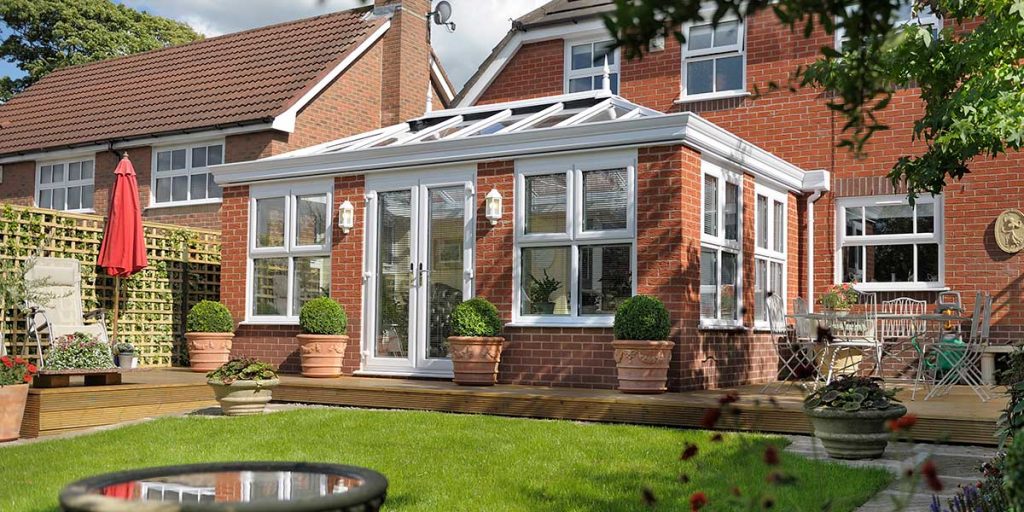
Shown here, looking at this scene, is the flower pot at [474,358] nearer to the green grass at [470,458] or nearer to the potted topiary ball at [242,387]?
the green grass at [470,458]

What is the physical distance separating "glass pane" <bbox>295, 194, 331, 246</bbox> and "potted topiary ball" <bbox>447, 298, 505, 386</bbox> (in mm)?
2607

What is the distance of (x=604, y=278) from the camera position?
1020cm

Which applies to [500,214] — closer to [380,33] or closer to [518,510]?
[518,510]

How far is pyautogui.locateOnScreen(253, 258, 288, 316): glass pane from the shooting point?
12.5 meters

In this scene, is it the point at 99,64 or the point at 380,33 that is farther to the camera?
the point at 99,64

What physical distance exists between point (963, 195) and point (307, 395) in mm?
7993

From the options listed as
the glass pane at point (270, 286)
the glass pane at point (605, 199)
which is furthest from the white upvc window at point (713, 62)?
the glass pane at point (270, 286)

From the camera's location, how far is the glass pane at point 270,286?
40.9 ft

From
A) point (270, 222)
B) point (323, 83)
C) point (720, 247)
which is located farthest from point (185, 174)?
point (720, 247)

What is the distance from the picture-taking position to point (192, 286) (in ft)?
48.7

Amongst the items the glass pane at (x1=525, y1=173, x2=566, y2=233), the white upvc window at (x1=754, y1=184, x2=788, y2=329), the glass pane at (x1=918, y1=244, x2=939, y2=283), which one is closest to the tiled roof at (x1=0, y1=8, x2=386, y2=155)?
the glass pane at (x1=525, y1=173, x2=566, y2=233)

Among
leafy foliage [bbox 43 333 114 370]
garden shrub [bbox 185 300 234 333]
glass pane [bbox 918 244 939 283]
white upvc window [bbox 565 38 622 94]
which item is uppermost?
white upvc window [bbox 565 38 622 94]

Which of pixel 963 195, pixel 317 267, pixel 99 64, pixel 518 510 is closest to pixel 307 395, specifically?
pixel 317 267

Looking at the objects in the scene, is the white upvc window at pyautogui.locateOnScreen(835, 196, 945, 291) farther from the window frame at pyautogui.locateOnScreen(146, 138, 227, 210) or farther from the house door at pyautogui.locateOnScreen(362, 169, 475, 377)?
the window frame at pyautogui.locateOnScreen(146, 138, 227, 210)
